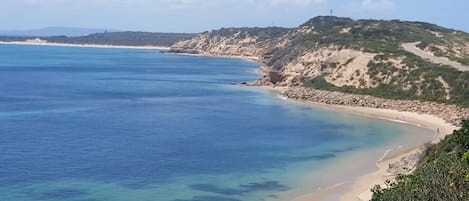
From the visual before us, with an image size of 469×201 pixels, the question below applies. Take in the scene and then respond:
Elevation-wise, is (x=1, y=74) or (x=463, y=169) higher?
(x=463, y=169)

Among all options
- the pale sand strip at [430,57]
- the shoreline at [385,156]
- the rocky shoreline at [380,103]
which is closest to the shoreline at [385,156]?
the shoreline at [385,156]

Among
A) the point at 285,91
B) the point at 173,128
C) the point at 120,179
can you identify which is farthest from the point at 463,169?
the point at 285,91

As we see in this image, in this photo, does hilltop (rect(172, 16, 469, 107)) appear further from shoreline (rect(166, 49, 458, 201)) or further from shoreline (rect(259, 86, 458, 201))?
shoreline (rect(259, 86, 458, 201))

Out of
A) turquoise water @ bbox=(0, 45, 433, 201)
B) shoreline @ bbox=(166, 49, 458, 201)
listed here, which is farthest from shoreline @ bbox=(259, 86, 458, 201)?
turquoise water @ bbox=(0, 45, 433, 201)

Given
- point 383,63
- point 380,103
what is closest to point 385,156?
point 380,103

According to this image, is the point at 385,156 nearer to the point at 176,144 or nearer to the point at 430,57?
the point at 176,144

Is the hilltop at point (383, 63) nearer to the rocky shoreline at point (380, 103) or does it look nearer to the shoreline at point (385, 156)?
the rocky shoreline at point (380, 103)

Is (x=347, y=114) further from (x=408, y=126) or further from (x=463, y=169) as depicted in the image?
(x=463, y=169)
